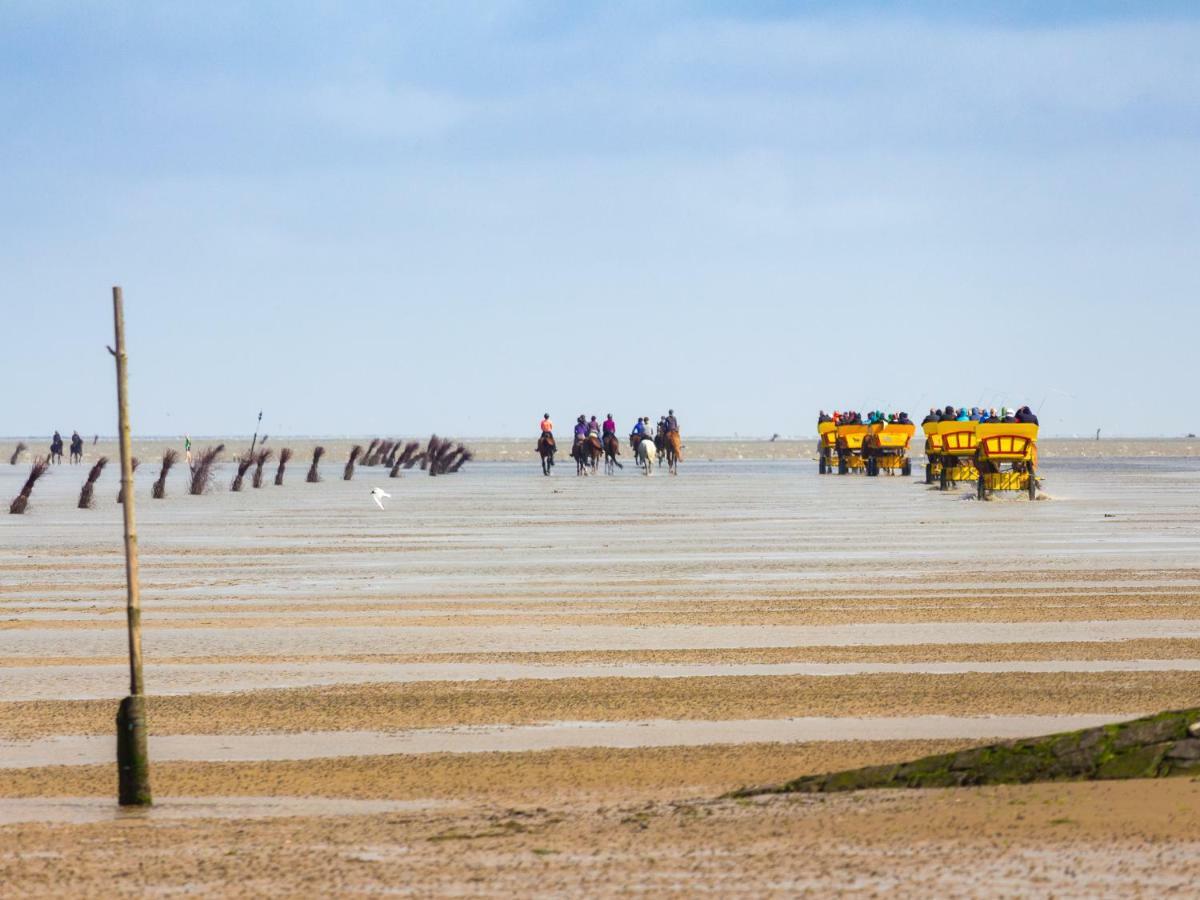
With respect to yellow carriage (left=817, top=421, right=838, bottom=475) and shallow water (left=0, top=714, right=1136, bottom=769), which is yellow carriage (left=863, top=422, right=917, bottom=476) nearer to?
yellow carriage (left=817, top=421, right=838, bottom=475)

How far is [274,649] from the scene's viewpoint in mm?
13570

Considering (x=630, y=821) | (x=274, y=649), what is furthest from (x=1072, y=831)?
(x=274, y=649)

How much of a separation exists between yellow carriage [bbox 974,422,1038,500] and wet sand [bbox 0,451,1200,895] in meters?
11.9

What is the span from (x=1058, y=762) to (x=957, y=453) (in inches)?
1464

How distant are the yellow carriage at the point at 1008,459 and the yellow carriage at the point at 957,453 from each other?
4.56m

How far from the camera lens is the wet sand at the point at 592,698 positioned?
6.69 meters

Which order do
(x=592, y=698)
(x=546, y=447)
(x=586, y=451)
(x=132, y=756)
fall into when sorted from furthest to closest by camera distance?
(x=586, y=451) → (x=546, y=447) → (x=592, y=698) → (x=132, y=756)

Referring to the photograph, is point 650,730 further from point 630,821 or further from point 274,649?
point 274,649

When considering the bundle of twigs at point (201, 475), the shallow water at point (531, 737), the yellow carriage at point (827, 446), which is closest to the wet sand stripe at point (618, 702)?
the shallow water at point (531, 737)

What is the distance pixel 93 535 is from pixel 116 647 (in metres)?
15.4

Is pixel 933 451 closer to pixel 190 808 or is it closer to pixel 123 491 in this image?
pixel 123 491

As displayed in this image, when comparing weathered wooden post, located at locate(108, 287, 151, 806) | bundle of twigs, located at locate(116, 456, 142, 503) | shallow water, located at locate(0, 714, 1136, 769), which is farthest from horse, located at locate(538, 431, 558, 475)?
weathered wooden post, located at locate(108, 287, 151, 806)

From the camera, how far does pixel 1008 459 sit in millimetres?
38312

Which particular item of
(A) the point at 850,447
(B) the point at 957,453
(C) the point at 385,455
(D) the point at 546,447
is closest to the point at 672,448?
(D) the point at 546,447
